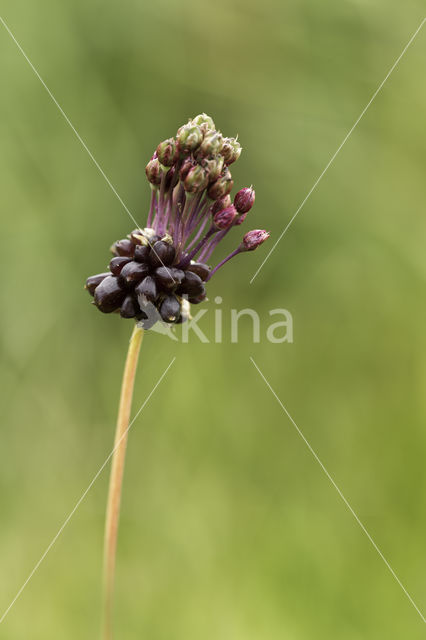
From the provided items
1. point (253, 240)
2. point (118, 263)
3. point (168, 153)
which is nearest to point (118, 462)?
point (118, 263)

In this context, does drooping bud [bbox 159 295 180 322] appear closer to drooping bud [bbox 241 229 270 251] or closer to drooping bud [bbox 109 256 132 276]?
drooping bud [bbox 109 256 132 276]

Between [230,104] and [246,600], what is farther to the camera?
[230,104]

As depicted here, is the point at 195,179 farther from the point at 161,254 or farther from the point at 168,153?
the point at 161,254

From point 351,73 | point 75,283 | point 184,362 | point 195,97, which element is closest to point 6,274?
point 75,283

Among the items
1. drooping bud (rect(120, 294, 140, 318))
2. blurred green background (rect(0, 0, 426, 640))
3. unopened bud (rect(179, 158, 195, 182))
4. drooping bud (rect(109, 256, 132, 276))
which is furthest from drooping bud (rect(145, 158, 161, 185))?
blurred green background (rect(0, 0, 426, 640))

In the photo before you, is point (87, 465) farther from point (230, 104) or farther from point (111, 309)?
point (230, 104)

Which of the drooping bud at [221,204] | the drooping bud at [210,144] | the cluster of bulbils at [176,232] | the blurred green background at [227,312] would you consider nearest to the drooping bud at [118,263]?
the cluster of bulbils at [176,232]

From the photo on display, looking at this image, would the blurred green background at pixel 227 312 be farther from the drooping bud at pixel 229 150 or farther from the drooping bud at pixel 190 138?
the drooping bud at pixel 190 138
